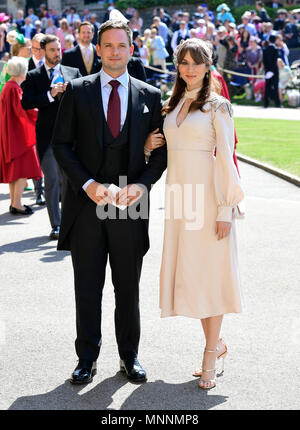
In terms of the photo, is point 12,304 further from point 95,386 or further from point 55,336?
point 95,386

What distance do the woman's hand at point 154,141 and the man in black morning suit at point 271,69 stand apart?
67.2 ft

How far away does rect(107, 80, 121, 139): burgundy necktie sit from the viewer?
15.3ft

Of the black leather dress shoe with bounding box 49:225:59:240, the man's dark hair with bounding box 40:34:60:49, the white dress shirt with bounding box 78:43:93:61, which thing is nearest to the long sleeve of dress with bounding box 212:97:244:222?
the black leather dress shoe with bounding box 49:225:59:240

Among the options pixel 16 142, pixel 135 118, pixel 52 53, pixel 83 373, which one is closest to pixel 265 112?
pixel 16 142

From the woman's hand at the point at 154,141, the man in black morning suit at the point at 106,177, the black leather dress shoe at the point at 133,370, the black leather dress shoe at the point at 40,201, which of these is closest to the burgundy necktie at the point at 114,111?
the man in black morning suit at the point at 106,177

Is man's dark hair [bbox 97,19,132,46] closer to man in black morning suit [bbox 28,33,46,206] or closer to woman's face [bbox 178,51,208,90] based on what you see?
woman's face [bbox 178,51,208,90]

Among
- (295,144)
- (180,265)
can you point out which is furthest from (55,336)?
(295,144)

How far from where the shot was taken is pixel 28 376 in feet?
16.1

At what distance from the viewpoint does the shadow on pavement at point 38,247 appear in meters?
8.00

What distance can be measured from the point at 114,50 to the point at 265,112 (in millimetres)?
19214

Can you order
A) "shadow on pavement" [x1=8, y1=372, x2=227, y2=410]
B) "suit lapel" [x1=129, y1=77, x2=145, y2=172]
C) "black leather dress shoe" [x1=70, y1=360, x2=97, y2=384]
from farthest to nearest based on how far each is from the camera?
"black leather dress shoe" [x1=70, y1=360, x2=97, y2=384], "suit lapel" [x1=129, y1=77, x2=145, y2=172], "shadow on pavement" [x1=8, y1=372, x2=227, y2=410]

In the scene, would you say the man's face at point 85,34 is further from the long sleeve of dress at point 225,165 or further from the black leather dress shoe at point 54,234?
the long sleeve of dress at point 225,165

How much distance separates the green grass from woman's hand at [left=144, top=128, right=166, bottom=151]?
7932mm
